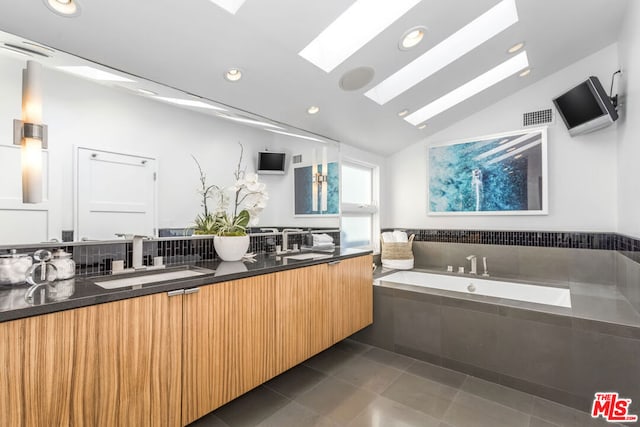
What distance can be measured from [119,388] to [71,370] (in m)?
0.19

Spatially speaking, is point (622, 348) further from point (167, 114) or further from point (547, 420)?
point (167, 114)

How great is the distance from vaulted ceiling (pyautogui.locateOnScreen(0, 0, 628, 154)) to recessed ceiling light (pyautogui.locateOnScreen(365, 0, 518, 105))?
0.06m

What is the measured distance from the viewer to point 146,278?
1497mm

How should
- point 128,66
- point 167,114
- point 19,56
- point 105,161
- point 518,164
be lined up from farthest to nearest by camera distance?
point 518,164, point 167,114, point 128,66, point 105,161, point 19,56

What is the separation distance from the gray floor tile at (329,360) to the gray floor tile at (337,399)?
172 millimetres

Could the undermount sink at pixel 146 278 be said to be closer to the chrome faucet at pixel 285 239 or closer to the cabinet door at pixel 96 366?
the cabinet door at pixel 96 366

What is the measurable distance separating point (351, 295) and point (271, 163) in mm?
1263

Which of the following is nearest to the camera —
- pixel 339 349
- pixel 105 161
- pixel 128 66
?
pixel 105 161

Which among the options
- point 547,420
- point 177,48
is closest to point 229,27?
point 177,48

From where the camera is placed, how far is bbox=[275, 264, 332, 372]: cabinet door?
1.82 m

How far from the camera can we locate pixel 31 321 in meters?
0.95

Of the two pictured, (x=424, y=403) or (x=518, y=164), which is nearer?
(x=424, y=403)

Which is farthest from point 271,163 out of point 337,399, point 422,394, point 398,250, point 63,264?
point 422,394

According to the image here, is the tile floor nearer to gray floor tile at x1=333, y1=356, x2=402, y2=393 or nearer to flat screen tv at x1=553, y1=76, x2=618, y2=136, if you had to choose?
gray floor tile at x1=333, y1=356, x2=402, y2=393
